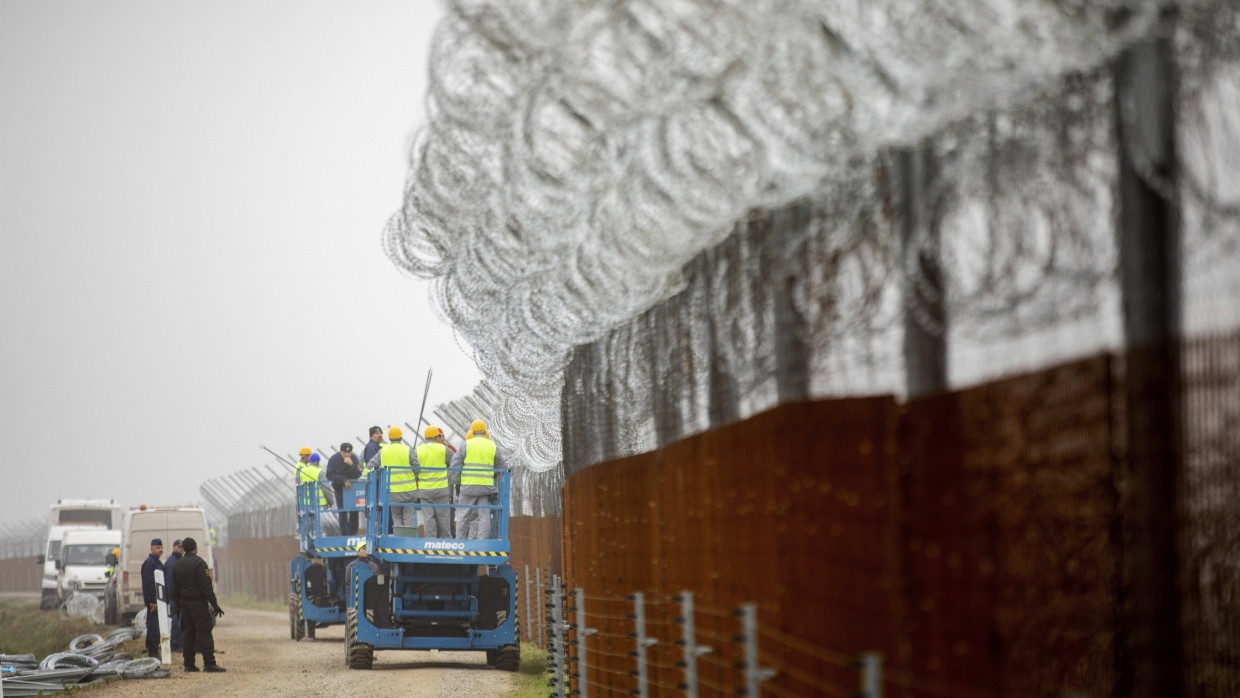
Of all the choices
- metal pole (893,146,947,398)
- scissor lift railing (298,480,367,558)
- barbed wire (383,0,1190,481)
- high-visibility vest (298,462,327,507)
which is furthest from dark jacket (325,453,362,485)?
metal pole (893,146,947,398)

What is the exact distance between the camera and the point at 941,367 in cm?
399

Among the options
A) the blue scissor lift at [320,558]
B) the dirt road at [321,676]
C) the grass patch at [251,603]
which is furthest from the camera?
the grass patch at [251,603]

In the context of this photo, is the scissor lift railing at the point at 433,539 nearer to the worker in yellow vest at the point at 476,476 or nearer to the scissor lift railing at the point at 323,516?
the worker in yellow vest at the point at 476,476

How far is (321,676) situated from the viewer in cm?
1755

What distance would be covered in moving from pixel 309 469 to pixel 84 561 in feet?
53.8

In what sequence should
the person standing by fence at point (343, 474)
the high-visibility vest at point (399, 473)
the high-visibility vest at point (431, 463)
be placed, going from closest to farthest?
the high-visibility vest at point (431, 463), the high-visibility vest at point (399, 473), the person standing by fence at point (343, 474)

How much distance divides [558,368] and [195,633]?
10672 millimetres

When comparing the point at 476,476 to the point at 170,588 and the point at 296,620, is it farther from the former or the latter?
the point at 296,620

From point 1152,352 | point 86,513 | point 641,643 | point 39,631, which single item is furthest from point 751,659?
point 86,513

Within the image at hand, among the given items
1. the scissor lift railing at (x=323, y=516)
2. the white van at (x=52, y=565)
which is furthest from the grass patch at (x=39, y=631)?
the scissor lift railing at (x=323, y=516)

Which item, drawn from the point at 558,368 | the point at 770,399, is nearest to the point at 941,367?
the point at 770,399

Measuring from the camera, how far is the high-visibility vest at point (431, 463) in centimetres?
1781

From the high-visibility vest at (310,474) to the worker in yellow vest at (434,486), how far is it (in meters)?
3.70

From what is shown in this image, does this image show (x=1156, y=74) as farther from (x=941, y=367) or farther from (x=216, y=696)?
(x=216, y=696)
